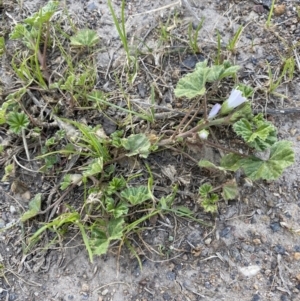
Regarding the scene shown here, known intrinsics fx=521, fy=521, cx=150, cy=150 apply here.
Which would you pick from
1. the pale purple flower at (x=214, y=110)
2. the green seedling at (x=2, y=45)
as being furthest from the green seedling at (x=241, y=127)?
the green seedling at (x=2, y=45)

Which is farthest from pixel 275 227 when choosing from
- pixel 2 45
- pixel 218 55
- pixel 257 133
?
pixel 2 45

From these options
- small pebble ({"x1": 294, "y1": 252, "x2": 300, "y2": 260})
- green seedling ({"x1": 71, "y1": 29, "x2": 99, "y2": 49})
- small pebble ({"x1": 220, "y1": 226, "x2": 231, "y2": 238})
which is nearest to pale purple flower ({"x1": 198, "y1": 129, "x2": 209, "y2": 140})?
small pebble ({"x1": 220, "y1": 226, "x2": 231, "y2": 238})

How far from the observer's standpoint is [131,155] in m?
2.34

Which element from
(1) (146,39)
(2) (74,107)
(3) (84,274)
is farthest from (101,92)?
(3) (84,274)

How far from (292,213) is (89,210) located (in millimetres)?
910

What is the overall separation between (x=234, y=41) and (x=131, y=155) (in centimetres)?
77

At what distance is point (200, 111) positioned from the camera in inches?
95.7

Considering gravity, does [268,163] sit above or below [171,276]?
above

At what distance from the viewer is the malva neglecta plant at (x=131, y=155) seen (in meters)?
2.25

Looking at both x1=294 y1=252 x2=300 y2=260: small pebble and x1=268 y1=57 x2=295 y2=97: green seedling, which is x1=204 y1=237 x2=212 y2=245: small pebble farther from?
x1=268 y1=57 x2=295 y2=97: green seedling

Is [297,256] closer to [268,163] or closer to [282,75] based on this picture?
[268,163]

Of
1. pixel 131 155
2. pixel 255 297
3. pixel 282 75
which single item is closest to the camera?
pixel 255 297

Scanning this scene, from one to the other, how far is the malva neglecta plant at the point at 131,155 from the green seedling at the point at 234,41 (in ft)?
0.53

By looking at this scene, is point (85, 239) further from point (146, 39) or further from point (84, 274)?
point (146, 39)
